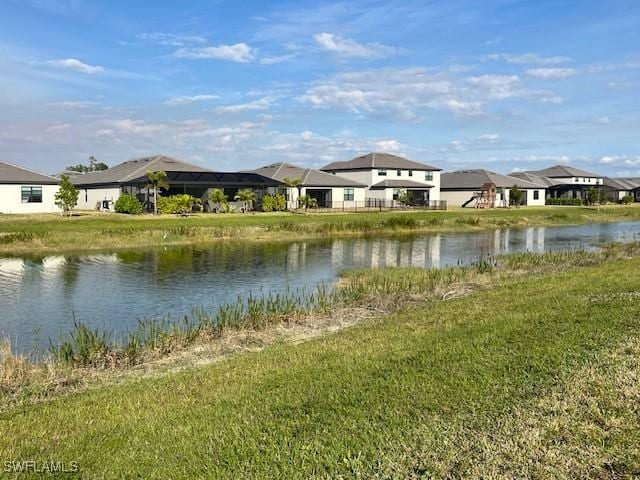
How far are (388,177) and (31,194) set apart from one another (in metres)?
Answer: 41.4

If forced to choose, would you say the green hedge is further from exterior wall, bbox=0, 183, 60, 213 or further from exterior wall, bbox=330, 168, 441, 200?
exterior wall, bbox=0, 183, 60, 213

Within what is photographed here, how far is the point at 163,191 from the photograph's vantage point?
52750mm

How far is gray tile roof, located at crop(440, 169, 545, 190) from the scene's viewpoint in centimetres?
8012

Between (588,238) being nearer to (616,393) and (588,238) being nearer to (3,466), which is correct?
(616,393)

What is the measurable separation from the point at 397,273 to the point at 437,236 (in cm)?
2028

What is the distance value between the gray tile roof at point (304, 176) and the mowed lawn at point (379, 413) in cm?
5364

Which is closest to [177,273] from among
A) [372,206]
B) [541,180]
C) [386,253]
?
[386,253]

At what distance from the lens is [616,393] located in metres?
6.45

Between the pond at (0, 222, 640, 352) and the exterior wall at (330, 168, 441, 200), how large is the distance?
3242cm

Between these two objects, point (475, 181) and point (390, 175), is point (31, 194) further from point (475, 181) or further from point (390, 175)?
point (475, 181)

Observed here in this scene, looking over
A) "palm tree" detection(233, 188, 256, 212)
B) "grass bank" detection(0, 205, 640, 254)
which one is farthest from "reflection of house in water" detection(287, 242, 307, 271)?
"palm tree" detection(233, 188, 256, 212)

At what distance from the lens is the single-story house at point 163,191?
52.2 metres

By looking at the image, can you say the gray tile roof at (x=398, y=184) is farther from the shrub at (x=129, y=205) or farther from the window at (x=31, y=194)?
the window at (x=31, y=194)

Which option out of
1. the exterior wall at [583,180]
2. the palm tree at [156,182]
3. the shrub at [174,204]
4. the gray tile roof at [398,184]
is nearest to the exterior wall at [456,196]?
the gray tile roof at [398,184]
